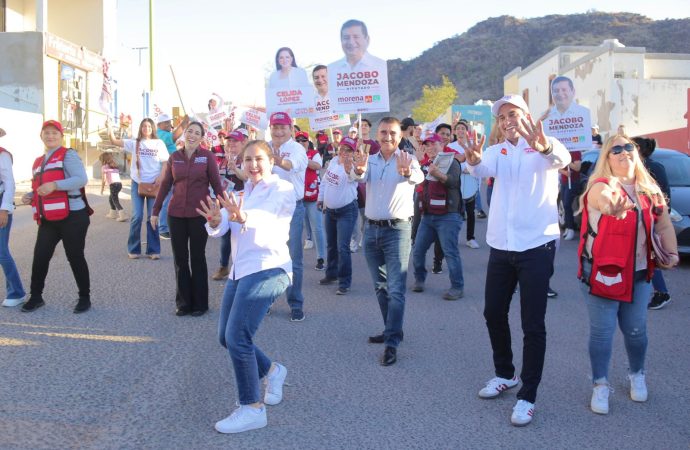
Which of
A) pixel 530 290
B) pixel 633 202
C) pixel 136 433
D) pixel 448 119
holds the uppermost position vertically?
pixel 448 119

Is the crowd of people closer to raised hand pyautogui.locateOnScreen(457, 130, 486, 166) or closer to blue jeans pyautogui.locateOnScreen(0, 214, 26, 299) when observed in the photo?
raised hand pyautogui.locateOnScreen(457, 130, 486, 166)

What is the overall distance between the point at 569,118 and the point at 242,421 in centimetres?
783

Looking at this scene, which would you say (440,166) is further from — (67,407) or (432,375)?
(67,407)

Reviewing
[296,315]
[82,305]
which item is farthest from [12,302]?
[296,315]

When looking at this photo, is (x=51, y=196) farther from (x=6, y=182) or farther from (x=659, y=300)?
(x=659, y=300)

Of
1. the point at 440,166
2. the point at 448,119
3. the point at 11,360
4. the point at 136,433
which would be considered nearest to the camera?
the point at 136,433

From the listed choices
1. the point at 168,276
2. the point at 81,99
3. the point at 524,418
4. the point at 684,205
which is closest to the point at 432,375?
the point at 524,418

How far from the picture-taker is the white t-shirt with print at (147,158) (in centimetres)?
1012

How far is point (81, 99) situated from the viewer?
99.5ft

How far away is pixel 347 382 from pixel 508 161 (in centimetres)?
197

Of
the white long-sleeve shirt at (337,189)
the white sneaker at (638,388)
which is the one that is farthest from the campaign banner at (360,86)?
the white sneaker at (638,388)

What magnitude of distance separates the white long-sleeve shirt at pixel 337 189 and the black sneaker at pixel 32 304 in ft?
11.3

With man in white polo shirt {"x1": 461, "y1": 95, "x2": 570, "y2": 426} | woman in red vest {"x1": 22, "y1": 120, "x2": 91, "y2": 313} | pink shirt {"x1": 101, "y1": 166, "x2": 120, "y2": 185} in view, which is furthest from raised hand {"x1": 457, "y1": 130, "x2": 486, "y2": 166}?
pink shirt {"x1": 101, "y1": 166, "x2": 120, "y2": 185}

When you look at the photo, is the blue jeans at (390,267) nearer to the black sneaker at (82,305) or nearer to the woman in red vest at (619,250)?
the woman in red vest at (619,250)
